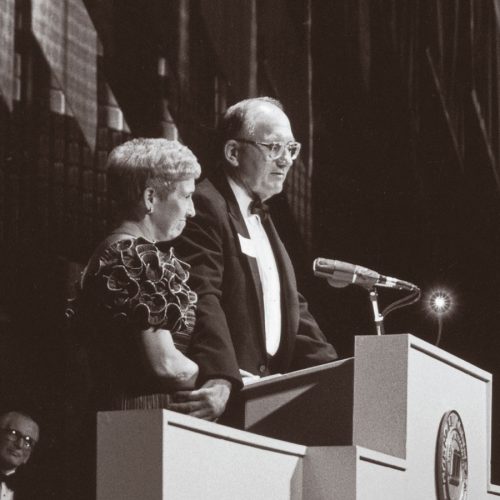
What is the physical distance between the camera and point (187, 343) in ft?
9.21

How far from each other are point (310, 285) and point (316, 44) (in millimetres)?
1274

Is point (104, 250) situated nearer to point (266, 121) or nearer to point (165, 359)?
point (165, 359)

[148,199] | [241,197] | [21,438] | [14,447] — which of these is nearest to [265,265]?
A: [241,197]

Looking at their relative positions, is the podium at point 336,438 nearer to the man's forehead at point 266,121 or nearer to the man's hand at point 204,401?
the man's hand at point 204,401

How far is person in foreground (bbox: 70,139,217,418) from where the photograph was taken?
2.48m

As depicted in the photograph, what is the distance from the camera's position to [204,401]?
8.70ft

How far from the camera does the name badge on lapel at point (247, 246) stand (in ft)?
10.3

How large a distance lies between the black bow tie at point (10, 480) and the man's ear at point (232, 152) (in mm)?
2121

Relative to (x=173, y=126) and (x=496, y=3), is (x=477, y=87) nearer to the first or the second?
(x=496, y=3)

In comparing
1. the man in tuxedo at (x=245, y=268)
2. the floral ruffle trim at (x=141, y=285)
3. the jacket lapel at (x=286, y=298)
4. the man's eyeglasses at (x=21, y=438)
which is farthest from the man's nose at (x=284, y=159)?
the man's eyeglasses at (x=21, y=438)

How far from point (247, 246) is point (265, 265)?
11cm

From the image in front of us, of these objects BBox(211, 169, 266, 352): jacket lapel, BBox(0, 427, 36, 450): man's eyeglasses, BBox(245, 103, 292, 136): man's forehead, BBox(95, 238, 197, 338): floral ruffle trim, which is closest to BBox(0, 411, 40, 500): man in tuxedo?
BBox(0, 427, 36, 450): man's eyeglasses

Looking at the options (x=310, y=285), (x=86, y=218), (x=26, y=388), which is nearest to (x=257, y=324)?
(x=86, y=218)

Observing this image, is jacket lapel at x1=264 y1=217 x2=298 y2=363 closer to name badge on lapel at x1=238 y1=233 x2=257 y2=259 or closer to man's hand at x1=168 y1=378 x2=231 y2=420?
name badge on lapel at x1=238 y1=233 x2=257 y2=259
